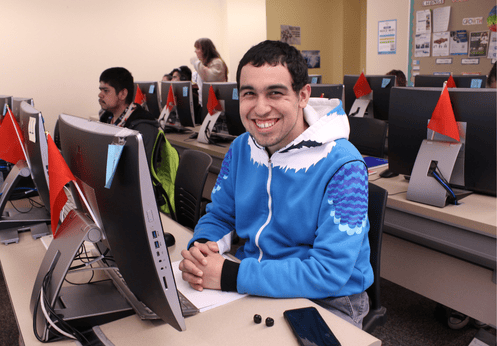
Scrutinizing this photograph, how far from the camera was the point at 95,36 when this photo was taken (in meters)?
5.80

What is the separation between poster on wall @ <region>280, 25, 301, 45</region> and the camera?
7.56m

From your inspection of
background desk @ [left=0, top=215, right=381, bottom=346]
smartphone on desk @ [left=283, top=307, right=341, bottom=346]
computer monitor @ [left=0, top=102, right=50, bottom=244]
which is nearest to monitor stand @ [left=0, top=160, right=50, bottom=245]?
computer monitor @ [left=0, top=102, right=50, bottom=244]

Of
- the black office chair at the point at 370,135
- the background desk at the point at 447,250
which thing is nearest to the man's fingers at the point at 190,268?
the background desk at the point at 447,250

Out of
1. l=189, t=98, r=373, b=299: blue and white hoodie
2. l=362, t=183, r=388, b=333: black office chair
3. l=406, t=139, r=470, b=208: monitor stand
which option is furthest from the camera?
l=406, t=139, r=470, b=208: monitor stand

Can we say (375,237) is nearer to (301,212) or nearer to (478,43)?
(301,212)

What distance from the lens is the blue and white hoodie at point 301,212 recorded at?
100cm

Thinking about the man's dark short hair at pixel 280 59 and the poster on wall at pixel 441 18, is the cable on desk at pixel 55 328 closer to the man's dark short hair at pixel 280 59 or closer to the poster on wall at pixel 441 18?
the man's dark short hair at pixel 280 59

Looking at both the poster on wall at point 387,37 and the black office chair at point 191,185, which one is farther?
the poster on wall at point 387,37

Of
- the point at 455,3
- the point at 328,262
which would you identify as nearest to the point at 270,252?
the point at 328,262

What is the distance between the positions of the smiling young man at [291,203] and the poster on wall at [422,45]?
4632 mm

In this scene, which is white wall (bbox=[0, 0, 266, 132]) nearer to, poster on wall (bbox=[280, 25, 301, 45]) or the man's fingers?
poster on wall (bbox=[280, 25, 301, 45])

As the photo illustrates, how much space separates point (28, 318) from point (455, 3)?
5.41m

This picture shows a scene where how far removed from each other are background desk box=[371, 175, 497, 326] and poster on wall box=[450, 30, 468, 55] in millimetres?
3797

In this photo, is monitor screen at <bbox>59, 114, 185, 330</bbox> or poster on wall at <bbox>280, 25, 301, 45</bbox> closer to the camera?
monitor screen at <bbox>59, 114, 185, 330</bbox>
